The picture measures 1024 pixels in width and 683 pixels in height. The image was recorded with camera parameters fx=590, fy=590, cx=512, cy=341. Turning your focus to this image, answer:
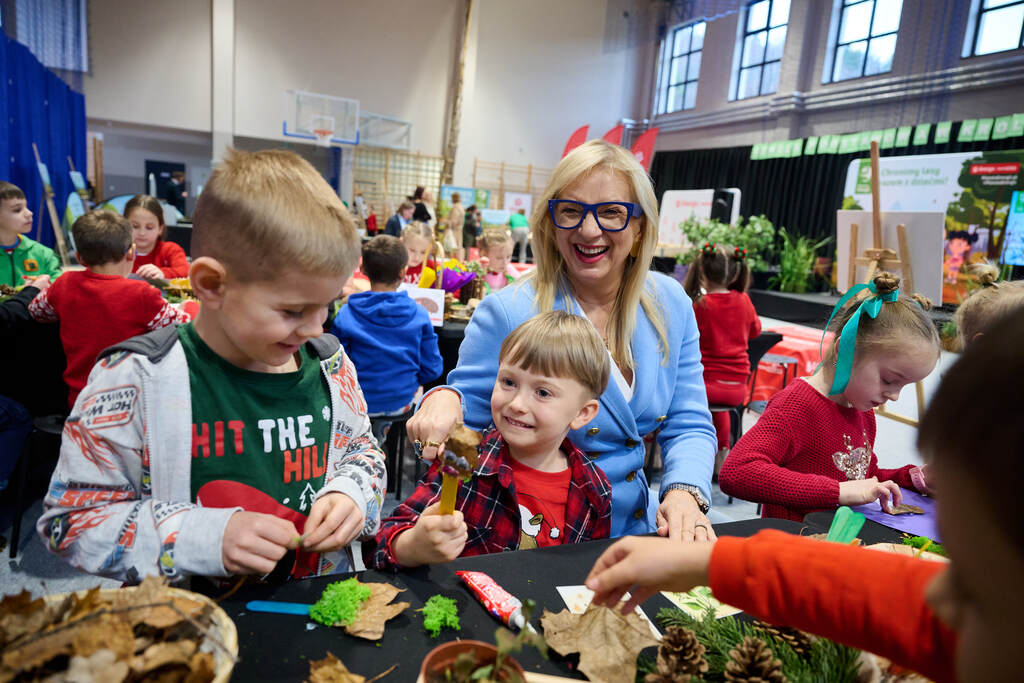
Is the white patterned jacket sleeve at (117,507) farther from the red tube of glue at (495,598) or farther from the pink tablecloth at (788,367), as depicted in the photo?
the pink tablecloth at (788,367)

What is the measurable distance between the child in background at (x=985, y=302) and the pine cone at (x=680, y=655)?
5.18 ft

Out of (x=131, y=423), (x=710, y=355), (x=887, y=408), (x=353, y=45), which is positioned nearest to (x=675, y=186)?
(x=353, y=45)

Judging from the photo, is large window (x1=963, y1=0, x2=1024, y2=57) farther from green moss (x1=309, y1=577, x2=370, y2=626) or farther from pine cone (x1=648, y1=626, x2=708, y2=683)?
green moss (x1=309, y1=577, x2=370, y2=626)

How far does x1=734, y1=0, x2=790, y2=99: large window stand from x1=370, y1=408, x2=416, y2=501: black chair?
44.8 feet

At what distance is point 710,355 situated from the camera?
4.03 meters

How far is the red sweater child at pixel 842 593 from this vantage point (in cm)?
62

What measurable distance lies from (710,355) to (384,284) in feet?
7.29

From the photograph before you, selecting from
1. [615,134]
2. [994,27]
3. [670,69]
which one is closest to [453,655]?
[615,134]

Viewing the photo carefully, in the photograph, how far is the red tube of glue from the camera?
3.03ft

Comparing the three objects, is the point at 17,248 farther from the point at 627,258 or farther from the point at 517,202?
the point at 517,202

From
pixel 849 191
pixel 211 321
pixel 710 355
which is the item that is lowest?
pixel 710 355

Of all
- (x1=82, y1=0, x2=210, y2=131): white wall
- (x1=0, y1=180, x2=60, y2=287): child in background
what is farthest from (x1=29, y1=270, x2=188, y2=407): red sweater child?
(x1=82, y1=0, x2=210, y2=131): white wall

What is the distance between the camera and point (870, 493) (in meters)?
1.60

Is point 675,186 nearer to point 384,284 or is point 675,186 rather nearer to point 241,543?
point 384,284
